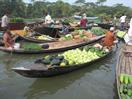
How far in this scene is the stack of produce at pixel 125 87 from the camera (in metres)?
5.50

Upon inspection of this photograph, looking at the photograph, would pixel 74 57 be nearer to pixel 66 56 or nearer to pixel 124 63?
pixel 66 56

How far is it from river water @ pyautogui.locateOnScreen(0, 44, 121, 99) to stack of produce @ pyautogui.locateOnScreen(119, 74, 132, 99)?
134 cm

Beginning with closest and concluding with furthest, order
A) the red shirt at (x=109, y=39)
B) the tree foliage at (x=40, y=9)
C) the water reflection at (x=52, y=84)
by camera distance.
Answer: the water reflection at (x=52, y=84) < the red shirt at (x=109, y=39) < the tree foliage at (x=40, y=9)

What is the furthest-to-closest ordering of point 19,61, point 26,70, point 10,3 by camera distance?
point 10,3 → point 19,61 → point 26,70

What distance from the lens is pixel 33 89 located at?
7.75 m

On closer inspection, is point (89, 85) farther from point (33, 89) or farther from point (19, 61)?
point (19, 61)

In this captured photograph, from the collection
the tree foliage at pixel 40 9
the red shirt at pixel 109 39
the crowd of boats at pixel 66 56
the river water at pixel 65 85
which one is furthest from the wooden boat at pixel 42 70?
the tree foliage at pixel 40 9

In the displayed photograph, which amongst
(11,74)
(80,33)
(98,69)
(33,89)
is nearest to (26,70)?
(33,89)

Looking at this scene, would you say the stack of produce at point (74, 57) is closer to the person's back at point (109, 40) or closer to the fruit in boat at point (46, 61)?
the fruit in boat at point (46, 61)

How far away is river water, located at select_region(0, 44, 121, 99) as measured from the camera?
7.38 metres

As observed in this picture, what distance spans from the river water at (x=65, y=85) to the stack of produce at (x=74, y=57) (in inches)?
14.3

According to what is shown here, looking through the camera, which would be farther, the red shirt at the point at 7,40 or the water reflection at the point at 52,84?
the red shirt at the point at 7,40

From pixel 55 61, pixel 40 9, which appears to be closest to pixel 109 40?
pixel 55 61

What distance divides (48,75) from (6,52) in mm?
4018
